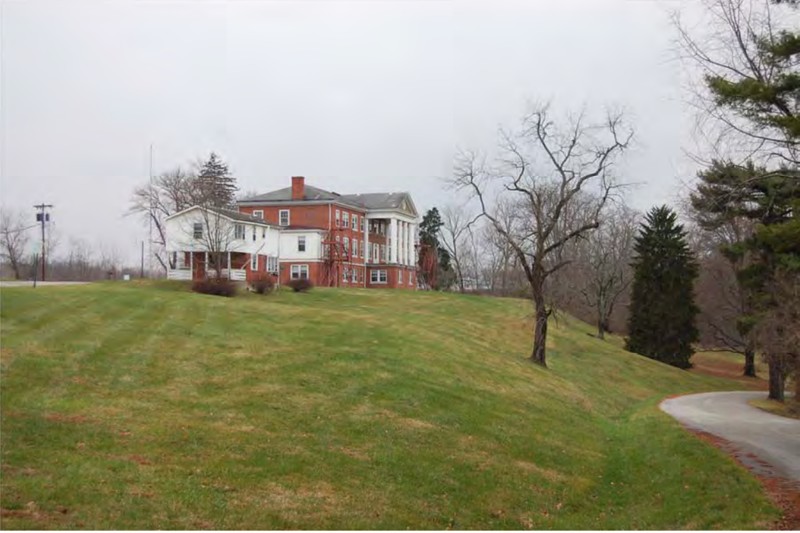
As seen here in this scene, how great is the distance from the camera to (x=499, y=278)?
319 ft

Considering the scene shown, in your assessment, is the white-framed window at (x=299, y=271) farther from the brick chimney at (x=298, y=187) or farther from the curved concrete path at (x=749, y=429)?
the curved concrete path at (x=749, y=429)

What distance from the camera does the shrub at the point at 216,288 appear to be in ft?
120

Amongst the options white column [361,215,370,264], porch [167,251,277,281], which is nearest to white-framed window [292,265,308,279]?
porch [167,251,277,281]

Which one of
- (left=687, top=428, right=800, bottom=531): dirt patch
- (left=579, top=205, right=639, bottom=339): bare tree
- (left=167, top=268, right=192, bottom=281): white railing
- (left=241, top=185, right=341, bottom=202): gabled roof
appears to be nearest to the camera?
(left=687, top=428, right=800, bottom=531): dirt patch

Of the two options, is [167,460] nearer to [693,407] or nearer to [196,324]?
[196,324]

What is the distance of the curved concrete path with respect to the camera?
597 inches

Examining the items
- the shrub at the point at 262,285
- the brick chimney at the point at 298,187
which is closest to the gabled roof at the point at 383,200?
the brick chimney at the point at 298,187

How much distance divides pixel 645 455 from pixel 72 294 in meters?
20.7

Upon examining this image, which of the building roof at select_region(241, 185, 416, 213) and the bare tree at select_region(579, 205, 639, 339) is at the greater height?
the building roof at select_region(241, 185, 416, 213)

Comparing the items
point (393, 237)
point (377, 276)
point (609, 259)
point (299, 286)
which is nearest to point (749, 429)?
point (299, 286)

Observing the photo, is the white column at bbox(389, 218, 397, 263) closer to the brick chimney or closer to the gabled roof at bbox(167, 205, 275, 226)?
the brick chimney

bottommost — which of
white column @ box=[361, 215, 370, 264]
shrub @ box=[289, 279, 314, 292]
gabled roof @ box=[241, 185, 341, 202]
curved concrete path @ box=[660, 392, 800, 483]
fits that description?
curved concrete path @ box=[660, 392, 800, 483]

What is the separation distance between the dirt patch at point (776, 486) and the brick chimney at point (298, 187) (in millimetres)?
53082

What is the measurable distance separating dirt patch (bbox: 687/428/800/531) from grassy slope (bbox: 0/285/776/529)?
0.31 meters
